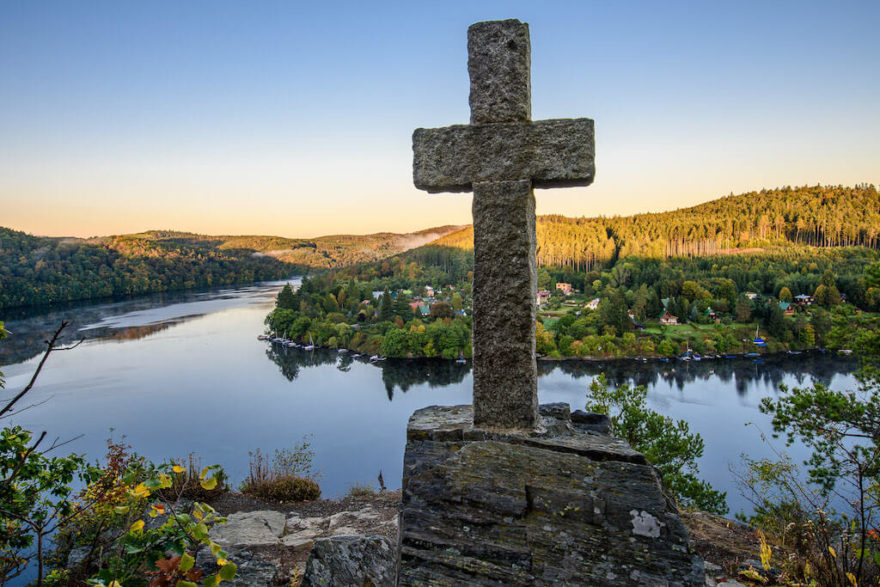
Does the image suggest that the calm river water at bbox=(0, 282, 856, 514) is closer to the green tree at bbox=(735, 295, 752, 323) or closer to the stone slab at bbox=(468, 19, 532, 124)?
the green tree at bbox=(735, 295, 752, 323)

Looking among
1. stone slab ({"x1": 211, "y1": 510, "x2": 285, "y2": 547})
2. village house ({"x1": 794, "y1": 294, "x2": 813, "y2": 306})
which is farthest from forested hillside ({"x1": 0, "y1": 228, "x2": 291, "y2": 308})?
village house ({"x1": 794, "y1": 294, "x2": 813, "y2": 306})

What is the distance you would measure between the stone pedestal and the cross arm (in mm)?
1792

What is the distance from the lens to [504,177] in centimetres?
356

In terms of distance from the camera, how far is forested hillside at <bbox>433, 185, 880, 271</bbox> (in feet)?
292

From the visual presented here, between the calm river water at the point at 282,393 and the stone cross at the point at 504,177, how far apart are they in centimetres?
1548

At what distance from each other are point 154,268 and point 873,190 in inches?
5469

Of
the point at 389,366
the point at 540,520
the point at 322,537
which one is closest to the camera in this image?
the point at 540,520

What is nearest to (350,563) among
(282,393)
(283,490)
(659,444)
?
(283,490)

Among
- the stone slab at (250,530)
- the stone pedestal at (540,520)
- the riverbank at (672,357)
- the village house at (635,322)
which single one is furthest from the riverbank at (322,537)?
the village house at (635,322)

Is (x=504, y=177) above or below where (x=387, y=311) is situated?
above

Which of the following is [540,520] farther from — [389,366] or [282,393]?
[389,366]

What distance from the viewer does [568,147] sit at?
3.48 m

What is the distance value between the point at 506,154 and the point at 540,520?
233 centimetres

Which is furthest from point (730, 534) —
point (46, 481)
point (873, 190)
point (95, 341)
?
point (873, 190)
